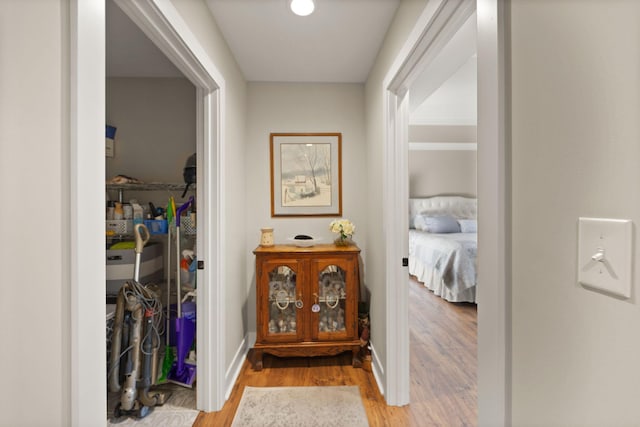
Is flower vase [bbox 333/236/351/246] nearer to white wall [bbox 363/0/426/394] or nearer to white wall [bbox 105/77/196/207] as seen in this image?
white wall [bbox 363/0/426/394]

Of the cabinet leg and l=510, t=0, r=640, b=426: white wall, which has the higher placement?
l=510, t=0, r=640, b=426: white wall

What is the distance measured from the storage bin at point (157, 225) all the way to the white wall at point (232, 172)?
1.85 feet

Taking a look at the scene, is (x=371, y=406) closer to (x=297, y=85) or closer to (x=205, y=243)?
(x=205, y=243)

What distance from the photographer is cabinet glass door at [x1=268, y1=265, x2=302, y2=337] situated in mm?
2562

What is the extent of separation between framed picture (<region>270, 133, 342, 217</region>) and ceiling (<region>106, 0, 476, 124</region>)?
0.56m

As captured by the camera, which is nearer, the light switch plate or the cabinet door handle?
the cabinet door handle

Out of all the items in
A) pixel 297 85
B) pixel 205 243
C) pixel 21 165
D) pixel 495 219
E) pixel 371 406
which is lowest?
pixel 371 406

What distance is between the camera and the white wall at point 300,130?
2.95 metres

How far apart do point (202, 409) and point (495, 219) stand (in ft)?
6.92

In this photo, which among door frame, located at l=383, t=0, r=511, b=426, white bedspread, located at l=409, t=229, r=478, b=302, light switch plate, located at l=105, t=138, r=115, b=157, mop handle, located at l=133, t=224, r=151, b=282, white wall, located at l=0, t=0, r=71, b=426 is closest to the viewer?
white wall, located at l=0, t=0, r=71, b=426

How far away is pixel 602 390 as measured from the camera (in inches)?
21.4

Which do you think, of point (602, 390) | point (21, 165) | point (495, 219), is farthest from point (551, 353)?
point (21, 165)

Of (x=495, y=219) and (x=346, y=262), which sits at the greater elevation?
(x=495, y=219)

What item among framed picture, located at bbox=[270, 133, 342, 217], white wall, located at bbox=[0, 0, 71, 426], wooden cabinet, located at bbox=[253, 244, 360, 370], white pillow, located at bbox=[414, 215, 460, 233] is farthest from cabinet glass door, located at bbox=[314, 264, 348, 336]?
white pillow, located at bbox=[414, 215, 460, 233]
